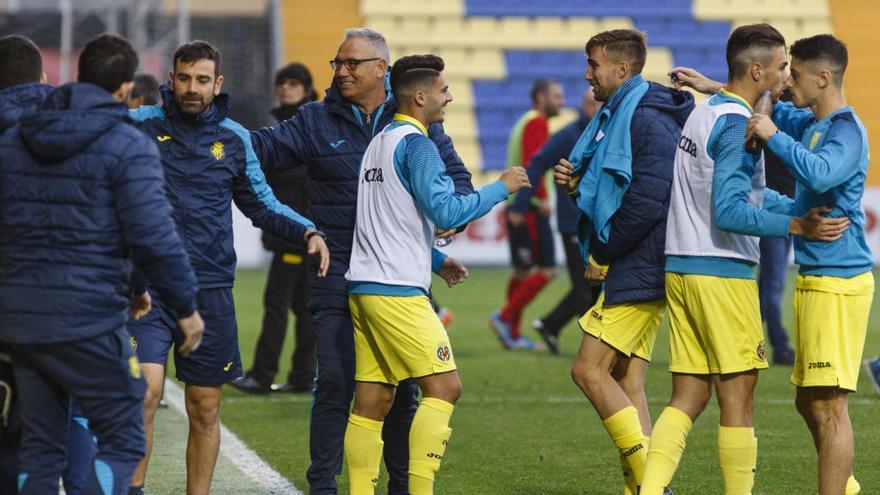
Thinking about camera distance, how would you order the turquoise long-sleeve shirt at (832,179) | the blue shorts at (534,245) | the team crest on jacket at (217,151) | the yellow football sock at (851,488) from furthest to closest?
the blue shorts at (534,245), the yellow football sock at (851,488), the team crest on jacket at (217,151), the turquoise long-sleeve shirt at (832,179)

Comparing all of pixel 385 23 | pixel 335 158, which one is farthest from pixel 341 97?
pixel 385 23

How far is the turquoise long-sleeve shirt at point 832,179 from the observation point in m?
5.29

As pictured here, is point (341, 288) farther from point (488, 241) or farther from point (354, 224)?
point (488, 241)

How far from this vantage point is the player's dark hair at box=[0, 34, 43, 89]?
5562 millimetres

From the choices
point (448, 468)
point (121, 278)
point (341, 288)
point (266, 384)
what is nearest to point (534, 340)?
point (266, 384)

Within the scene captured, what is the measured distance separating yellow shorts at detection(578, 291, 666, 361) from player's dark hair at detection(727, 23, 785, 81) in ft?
3.41

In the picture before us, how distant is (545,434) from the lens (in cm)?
821

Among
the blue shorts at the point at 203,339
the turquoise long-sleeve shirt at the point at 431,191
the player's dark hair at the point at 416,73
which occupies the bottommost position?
the blue shorts at the point at 203,339

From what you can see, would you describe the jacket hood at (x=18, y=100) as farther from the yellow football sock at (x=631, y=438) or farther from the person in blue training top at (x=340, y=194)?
the yellow football sock at (x=631, y=438)

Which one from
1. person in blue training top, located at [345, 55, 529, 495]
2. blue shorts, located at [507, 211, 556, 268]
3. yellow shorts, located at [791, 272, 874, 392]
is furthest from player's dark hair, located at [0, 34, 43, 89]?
blue shorts, located at [507, 211, 556, 268]

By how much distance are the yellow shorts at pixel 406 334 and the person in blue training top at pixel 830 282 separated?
4.62ft

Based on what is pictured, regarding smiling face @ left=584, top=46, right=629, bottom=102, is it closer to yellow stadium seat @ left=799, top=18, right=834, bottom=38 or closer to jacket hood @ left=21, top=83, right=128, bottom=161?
jacket hood @ left=21, top=83, right=128, bottom=161

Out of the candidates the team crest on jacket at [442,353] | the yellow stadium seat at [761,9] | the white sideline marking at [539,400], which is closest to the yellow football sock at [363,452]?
the team crest on jacket at [442,353]

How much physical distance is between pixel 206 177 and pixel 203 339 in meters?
0.66
